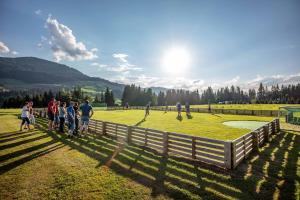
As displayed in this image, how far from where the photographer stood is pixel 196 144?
768 centimetres

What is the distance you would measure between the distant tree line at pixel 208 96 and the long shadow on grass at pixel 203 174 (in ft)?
227

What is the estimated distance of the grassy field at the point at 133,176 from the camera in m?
4.98

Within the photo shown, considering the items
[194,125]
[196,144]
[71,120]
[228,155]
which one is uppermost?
[71,120]

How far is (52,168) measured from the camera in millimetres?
6680

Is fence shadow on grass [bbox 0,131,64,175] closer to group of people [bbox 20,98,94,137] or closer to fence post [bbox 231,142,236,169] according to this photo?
group of people [bbox 20,98,94,137]

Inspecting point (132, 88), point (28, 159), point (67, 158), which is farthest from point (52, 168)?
point (132, 88)

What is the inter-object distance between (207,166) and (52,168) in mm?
6250

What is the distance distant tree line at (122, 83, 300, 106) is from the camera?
89806 mm

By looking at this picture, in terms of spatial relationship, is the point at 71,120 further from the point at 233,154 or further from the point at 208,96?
the point at 208,96

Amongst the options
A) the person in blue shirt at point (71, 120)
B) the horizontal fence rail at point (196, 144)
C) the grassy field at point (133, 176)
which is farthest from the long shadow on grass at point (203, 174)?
the person in blue shirt at point (71, 120)

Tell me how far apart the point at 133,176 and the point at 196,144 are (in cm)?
324

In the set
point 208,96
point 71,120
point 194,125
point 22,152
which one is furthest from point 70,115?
point 208,96

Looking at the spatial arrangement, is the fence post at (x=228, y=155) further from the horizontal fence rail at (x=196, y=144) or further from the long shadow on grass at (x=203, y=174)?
the long shadow on grass at (x=203, y=174)

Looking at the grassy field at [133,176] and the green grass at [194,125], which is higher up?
the green grass at [194,125]
